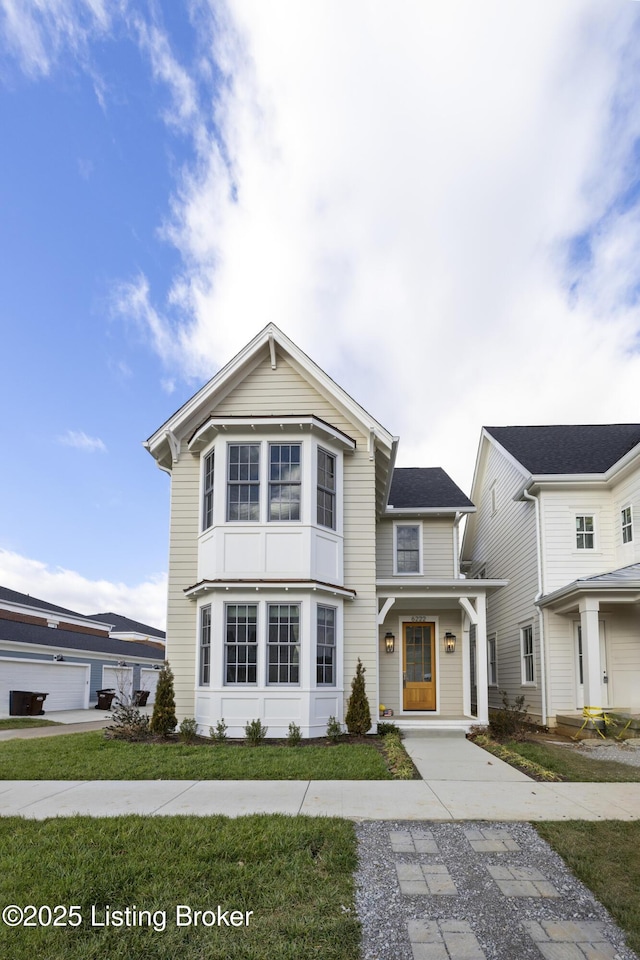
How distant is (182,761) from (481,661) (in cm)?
705

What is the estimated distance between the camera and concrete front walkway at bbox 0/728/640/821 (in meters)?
6.87

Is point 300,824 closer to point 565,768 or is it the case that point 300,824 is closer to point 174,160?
point 565,768

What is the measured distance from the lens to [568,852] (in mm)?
5586

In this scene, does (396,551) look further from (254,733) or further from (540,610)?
(254,733)

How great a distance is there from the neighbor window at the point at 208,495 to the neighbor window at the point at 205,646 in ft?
5.59

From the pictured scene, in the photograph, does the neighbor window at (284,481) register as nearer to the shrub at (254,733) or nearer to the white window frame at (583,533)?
the shrub at (254,733)

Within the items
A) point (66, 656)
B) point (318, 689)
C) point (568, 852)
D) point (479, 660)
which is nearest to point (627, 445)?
point (479, 660)

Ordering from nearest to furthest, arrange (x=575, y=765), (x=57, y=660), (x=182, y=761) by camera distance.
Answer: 1. (x=182, y=761)
2. (x=575, y=765)
3. (x=57, y=660)

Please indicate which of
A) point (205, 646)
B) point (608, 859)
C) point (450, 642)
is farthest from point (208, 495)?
point (608, 859)

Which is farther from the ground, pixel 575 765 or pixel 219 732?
pixel 219 732

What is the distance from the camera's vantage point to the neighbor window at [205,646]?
13.2m

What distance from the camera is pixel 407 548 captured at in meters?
19.0

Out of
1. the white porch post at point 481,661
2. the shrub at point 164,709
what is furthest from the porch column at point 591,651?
the shrub at point 164,709

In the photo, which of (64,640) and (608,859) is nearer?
(608,859)
